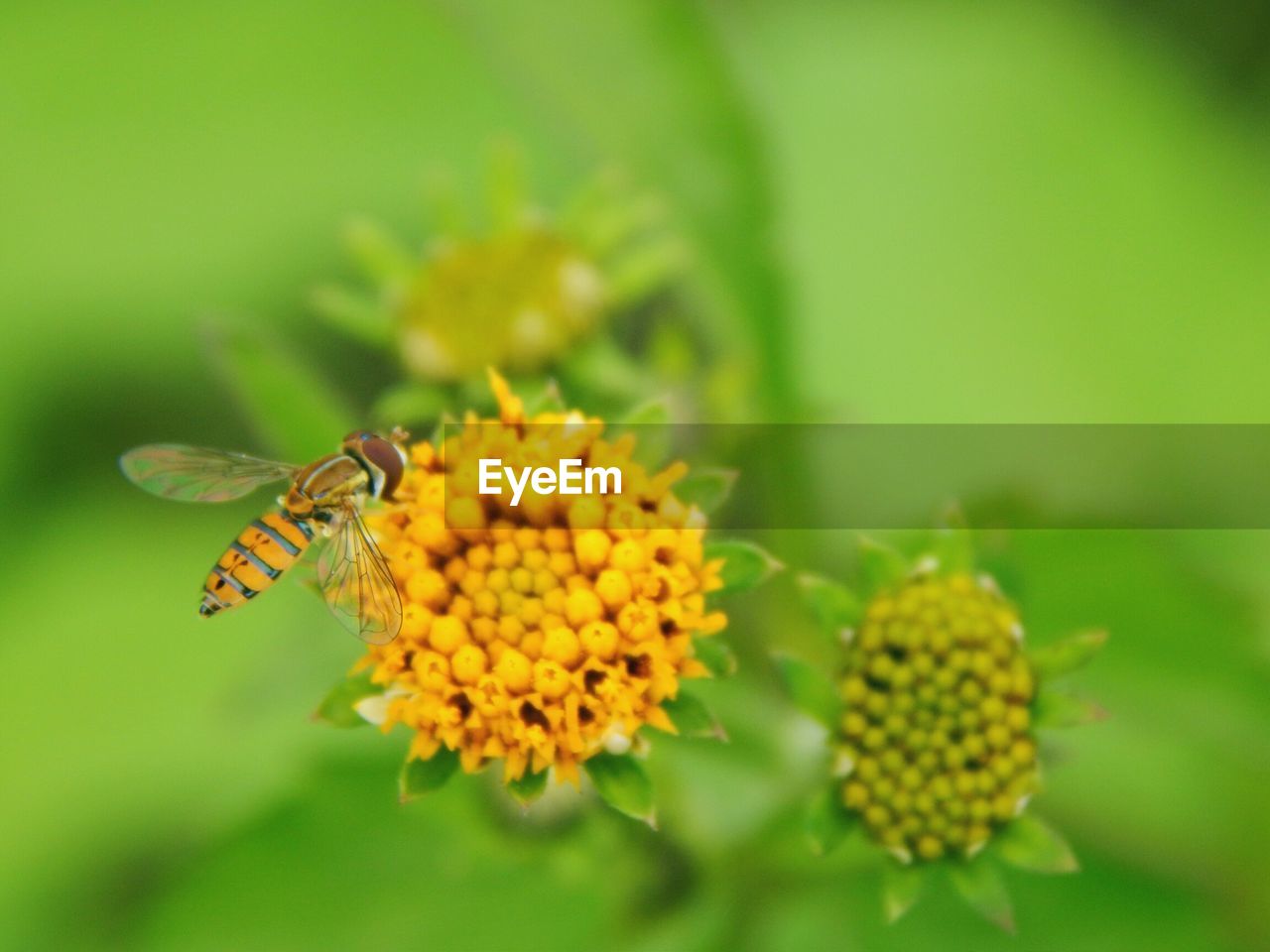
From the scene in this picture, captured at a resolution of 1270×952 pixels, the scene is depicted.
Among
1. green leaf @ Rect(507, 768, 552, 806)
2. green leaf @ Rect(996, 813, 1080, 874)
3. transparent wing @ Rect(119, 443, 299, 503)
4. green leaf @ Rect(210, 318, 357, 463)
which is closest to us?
green leaf @ Rect(507, 768, 552, 806)

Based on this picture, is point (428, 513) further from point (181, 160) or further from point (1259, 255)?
point (1259, 255)

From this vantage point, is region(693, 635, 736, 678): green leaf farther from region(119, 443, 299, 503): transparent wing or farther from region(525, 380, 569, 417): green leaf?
region(119, 443, 299, 503): transparent wing

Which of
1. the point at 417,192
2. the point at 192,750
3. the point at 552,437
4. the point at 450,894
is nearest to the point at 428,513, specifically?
the point at 552,437

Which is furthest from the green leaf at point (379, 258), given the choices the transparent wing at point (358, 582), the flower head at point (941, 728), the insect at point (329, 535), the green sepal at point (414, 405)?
the flower head at point (941, 728)

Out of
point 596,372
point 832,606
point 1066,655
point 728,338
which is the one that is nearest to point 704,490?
point 832,606

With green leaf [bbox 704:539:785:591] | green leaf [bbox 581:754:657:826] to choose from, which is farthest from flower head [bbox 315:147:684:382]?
green leaf [bbox 581:754:657:826]

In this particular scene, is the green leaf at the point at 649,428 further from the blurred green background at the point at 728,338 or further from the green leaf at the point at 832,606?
the blurred green background at the point at 728,338
